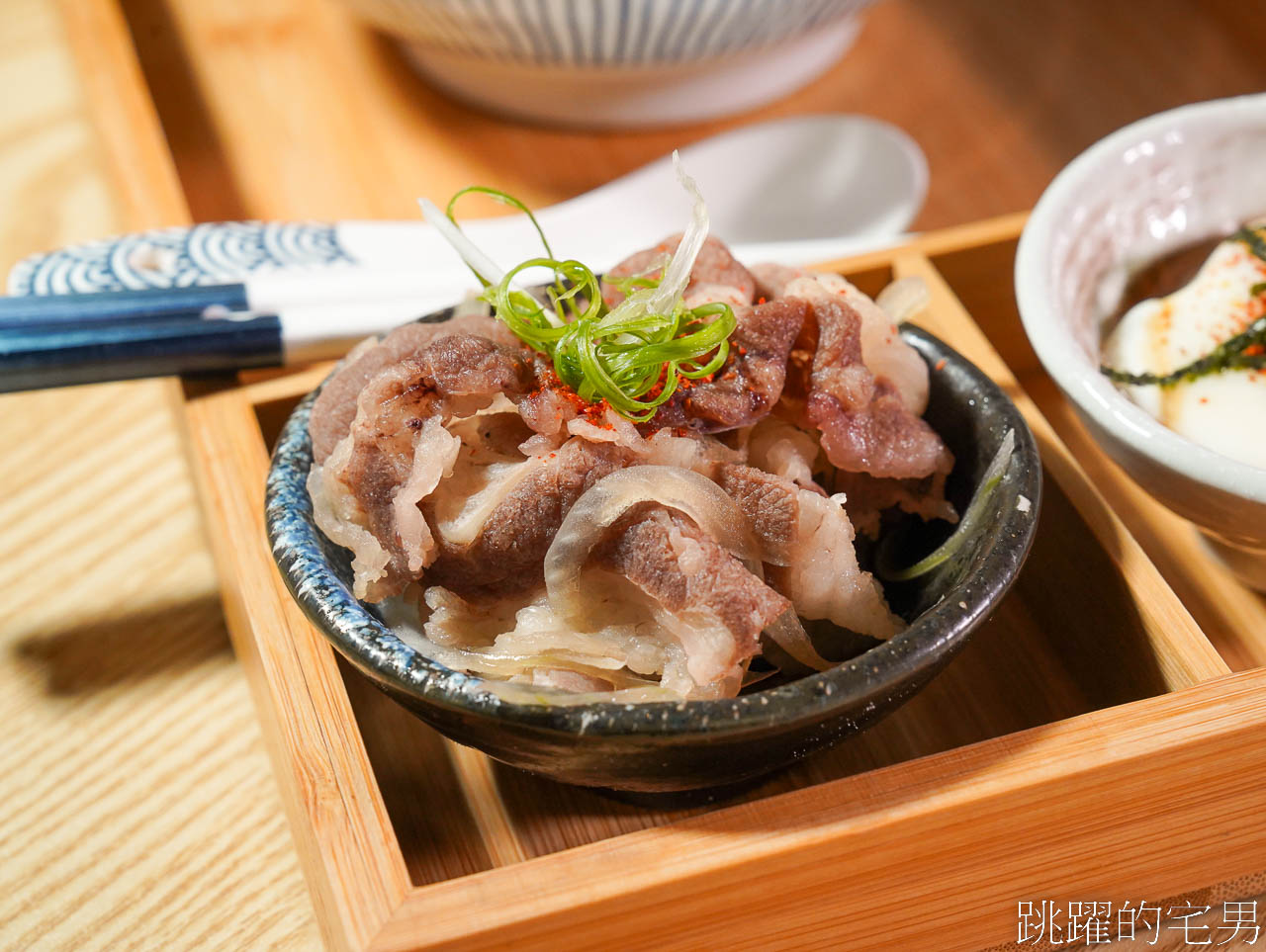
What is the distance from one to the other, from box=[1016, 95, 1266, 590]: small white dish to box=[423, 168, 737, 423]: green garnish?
15.2 inches

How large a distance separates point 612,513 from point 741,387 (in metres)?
0.17

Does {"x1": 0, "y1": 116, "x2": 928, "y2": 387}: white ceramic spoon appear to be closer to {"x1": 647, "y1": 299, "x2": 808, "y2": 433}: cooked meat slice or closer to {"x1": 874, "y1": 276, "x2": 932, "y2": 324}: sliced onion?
{"x1": 874, "y1": 276, "x2": 932, "y2": 324}: sliced onion

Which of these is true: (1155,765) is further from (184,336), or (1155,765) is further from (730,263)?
(184,336)

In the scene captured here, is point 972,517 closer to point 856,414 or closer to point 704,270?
point 856,414

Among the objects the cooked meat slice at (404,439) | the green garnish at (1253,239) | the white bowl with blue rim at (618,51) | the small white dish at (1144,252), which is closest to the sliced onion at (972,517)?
the small white dish at (1144,252)

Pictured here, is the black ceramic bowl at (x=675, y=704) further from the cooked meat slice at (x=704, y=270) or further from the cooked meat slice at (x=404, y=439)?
the cooked meat slice at (x=704, y=270)

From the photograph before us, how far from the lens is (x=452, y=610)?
89 cm

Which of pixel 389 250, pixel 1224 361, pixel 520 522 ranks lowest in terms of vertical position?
pixel 1224 361

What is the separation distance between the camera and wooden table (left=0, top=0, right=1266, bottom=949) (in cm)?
106

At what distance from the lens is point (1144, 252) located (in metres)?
1.37

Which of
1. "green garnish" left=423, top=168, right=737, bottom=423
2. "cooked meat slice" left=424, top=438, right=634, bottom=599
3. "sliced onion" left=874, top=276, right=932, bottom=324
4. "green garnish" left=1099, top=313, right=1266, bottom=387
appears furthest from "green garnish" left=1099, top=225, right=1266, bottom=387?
"cooked meat slice" left=424, top=438, right=634, bottom=599

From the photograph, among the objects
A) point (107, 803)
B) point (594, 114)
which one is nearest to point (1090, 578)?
point (107, 803)

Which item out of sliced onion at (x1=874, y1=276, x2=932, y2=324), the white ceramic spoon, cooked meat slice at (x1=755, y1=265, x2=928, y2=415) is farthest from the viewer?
the white ceramic spoon

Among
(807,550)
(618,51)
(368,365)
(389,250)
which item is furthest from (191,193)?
(807,550)
